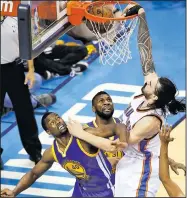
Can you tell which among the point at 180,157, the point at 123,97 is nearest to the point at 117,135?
the point at 180,157

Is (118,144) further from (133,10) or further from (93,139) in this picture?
(133,10)

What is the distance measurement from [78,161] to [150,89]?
25.1 inches

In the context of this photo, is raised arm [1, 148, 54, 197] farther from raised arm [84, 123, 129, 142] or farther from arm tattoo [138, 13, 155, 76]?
arm tattoo [138, 13, 155, 76]

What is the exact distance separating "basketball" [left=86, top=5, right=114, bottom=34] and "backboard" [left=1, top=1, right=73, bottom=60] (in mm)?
178

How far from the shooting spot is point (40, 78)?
7723 mm

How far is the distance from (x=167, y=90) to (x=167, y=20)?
17.5 ft

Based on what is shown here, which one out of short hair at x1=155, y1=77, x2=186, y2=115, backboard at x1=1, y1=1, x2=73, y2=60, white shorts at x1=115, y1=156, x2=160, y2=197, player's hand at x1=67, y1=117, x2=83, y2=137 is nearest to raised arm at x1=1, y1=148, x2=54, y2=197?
player's hand at x1=67, y1=117, x2=83, y2=137

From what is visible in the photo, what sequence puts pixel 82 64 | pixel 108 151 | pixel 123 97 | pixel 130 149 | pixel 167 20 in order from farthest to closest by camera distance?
pixel 167 20 → pixel 82 64 → pixel 123 97 → pixel 130 149 → pixel 108 151

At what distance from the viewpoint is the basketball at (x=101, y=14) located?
5.12m

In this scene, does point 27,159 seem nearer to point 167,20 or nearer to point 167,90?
point 167,90

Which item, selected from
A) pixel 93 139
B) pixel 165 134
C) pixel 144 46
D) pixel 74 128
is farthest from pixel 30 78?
pixel 165 134

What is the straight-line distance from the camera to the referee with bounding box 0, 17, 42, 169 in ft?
20.2

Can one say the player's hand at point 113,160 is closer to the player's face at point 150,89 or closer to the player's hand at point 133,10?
the player's face at point 150,89

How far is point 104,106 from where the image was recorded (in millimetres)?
4465
